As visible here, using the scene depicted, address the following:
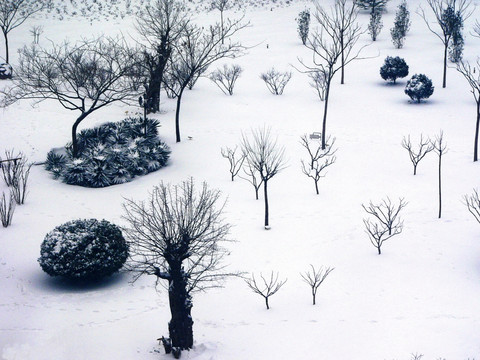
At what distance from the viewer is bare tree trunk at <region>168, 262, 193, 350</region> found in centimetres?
1202

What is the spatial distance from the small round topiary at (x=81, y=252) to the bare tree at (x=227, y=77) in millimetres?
20547

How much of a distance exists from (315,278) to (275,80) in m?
23.3

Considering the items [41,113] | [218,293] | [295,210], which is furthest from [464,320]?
[41,113]

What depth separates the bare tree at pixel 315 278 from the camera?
47.9ft

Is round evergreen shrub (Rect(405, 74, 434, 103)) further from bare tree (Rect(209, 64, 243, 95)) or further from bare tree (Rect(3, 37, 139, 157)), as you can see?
bare tree (Rect(3, 37, 139, 157))

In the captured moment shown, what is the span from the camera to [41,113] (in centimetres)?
3077

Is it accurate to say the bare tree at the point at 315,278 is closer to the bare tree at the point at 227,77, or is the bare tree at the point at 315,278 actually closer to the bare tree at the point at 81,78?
the bare tree at the point at 81,78

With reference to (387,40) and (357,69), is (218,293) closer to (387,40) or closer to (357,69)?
(357,69)

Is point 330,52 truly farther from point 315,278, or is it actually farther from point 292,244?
point 315,278

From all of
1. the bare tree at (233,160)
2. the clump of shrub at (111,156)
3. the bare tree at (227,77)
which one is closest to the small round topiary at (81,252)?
the clump of shrub at (111,156)

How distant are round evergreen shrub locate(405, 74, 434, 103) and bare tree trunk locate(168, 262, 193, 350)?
24756 millimetres

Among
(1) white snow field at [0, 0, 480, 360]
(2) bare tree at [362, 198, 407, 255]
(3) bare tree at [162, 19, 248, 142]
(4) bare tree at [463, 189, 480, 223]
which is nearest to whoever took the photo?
(1) white snow field at [0, 0, 480, 360]

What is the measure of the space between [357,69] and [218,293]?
27567 millimetres

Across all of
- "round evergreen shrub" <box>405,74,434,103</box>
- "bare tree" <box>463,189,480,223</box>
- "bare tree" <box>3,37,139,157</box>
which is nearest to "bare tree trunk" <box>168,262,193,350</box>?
"bare tree" <box>463,189,480,223</box>
